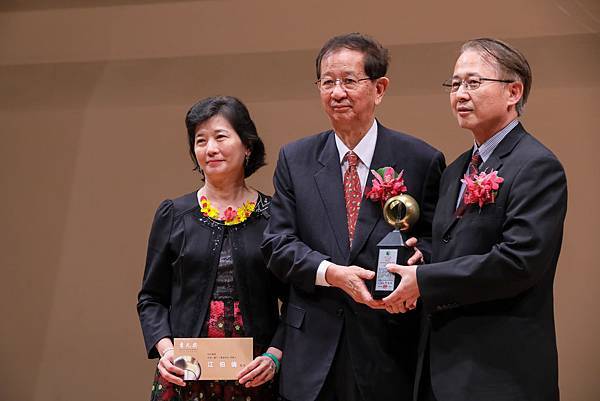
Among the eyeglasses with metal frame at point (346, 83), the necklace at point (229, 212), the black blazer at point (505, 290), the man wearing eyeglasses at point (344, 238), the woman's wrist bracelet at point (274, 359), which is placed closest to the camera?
the black blazer at point (505, 290)

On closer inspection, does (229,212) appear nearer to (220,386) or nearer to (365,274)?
(220,386)

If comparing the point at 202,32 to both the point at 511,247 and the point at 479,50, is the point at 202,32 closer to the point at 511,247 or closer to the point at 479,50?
the point at 479,50

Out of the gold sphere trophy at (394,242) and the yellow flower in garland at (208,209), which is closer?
the gold sphere trophy at (394,242)

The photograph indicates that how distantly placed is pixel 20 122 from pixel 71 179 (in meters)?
0.50

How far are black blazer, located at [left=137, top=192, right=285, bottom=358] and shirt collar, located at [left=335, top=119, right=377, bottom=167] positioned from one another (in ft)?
1.44

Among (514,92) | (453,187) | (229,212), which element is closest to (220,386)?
(229,212)

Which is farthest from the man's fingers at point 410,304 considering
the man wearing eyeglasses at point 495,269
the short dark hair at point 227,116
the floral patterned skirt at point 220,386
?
the short dark hair at point 227,116

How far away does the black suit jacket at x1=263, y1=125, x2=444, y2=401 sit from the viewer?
2721 mm

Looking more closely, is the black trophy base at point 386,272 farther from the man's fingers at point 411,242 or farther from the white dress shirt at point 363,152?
the white dress shirt at point 363,152

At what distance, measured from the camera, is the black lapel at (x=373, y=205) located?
2.75 meters

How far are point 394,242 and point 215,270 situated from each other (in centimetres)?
74

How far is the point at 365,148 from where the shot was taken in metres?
2.89

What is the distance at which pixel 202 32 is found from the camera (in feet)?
16.6

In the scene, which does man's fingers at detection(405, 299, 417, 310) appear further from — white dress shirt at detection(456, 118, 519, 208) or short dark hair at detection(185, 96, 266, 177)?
short dark hair at detection(185, 96, 266, 177)
